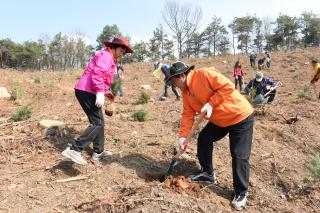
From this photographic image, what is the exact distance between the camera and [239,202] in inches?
157

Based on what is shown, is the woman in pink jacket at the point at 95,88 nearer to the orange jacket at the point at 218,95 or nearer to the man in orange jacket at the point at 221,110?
the man in orange jacket at the point at 221,110

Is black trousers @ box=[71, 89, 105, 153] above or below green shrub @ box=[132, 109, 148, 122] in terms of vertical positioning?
above

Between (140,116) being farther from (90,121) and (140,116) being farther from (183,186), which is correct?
(183,186)

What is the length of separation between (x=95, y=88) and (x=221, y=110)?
5.30ft

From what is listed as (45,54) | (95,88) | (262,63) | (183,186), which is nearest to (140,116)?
(95,88)

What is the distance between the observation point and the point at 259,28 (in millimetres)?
50500

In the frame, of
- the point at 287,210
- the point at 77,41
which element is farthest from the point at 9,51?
the point at 287,210

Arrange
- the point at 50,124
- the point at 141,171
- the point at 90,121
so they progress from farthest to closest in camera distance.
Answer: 1. the point at 50,124
2. the point at 141,171
3. the point at 90,121

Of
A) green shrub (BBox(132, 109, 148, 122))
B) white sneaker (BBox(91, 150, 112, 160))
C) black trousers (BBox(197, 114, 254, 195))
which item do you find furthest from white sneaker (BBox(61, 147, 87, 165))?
green shrub (BBox(132, 109, 148, 122))

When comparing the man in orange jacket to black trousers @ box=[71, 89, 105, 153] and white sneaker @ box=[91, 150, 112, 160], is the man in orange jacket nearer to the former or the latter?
black trousers @ box=[71, 89, 105, 153]

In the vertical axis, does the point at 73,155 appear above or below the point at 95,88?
below

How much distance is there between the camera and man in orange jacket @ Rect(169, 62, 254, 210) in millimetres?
3783

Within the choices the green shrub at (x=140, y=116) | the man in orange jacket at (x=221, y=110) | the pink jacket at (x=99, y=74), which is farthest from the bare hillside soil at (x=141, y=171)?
the pink jacket at (x=99, y=74)

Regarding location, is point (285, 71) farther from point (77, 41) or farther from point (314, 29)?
point (77, 41)
